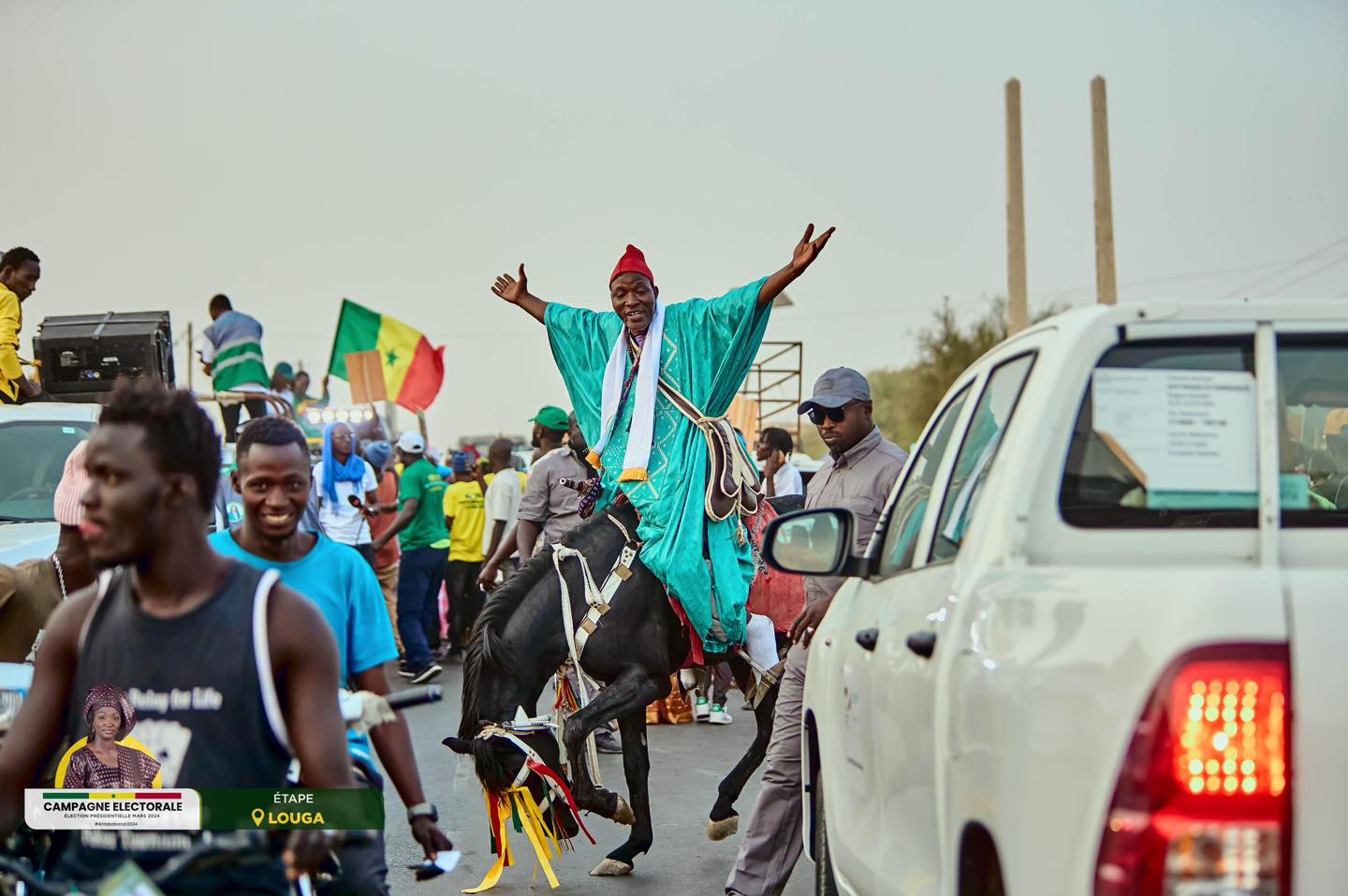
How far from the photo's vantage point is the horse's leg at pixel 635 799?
7.39 m

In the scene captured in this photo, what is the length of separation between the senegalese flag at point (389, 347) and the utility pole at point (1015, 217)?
46.5 ft

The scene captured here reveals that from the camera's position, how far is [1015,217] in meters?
33.2

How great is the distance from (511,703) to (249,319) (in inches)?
323

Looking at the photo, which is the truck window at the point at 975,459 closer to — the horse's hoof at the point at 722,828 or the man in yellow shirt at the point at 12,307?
the horse's hoof at the point at 722,828

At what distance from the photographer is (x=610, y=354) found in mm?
8172

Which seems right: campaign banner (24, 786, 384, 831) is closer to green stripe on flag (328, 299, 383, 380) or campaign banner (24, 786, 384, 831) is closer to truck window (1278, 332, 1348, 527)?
truck window (1278, 332, 1348, 527)

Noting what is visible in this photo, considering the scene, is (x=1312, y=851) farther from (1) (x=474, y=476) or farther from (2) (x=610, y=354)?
(1) (x=474, y=476)

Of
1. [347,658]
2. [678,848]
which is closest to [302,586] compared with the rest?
[347,658]

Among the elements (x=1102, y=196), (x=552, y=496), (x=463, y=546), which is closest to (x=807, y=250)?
(x=552, y=496)

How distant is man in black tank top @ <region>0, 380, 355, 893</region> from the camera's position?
2.93 m

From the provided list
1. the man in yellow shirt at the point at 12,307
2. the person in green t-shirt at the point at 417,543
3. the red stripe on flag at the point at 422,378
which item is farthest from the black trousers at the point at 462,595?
the red stripe on flag at the point at 422,378

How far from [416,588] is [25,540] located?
22.3ft

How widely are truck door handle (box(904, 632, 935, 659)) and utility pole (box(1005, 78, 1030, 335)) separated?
98.9 ft

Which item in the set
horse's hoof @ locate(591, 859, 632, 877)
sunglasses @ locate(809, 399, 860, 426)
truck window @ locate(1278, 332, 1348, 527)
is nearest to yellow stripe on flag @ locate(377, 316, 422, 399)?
horse's hoof @ locate(591, 859, 632, 877)
